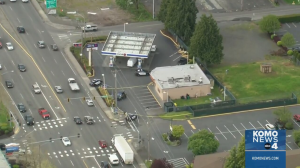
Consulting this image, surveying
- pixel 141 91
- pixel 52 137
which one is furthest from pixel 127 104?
pixel 52 137

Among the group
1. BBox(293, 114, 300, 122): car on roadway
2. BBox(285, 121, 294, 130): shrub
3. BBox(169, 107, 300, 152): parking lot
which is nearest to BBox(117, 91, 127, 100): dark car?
BBox(169, 107, 300, 152): parking lot

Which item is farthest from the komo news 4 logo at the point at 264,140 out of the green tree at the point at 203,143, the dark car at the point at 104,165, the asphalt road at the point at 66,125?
the asphalt road at the point at 66,125

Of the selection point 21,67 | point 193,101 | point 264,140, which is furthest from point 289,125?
point 264,140

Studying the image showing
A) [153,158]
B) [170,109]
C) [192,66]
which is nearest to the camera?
[153,158]

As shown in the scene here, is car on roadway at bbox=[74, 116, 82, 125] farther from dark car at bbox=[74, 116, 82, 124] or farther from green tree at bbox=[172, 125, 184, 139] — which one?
green tree at bbox=[172, 125, 184, 139]

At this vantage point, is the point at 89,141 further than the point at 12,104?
No

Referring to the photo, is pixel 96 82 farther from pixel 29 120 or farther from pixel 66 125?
pixel 29 120

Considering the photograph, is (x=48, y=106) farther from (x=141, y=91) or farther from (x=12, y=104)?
(x=141, y=91)

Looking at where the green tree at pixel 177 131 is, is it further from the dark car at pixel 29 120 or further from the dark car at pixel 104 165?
the dark car at pixel 29 120
